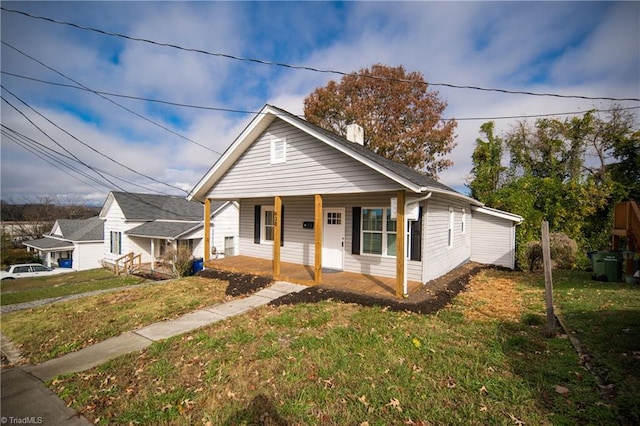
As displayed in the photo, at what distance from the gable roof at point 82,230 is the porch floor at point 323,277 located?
68.8ft

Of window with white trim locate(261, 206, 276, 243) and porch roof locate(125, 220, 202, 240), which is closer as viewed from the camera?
window with white trim locate(261, 206, 276, 243)

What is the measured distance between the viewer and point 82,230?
26.8 m

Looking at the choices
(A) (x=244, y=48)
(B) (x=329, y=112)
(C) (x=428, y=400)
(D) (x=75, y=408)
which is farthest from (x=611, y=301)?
(B) (x=329, y=112)

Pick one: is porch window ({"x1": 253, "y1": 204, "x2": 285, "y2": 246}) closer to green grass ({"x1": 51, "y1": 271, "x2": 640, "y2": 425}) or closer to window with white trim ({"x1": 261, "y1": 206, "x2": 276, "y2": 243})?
window with white trim ({"x1": 261, "y1": 206, "x2": 276, "y2": 243})

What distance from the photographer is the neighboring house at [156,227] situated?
1972cm

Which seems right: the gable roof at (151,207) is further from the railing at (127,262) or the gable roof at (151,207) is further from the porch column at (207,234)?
the porch column at (207,234)

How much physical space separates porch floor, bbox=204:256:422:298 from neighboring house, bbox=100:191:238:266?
8.22 metres

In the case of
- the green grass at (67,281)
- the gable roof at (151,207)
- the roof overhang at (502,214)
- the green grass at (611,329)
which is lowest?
the green grass at (67,281)

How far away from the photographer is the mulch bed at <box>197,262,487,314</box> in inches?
262

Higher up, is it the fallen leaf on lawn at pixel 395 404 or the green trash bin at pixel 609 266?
the green trash bin at pixel 609 266

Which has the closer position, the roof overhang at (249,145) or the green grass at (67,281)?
the roof overhang at (249,145)

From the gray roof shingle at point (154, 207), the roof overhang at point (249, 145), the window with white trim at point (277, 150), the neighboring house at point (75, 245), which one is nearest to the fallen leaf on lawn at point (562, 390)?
the roof overhang at point (249, 145)

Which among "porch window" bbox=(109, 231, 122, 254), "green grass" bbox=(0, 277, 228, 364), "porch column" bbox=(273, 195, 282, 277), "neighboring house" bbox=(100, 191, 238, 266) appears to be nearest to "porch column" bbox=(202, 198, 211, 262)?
"green grass" bbox=(0, 277, 228, 364)

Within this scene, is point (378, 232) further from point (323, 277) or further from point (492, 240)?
point (492, 240)
